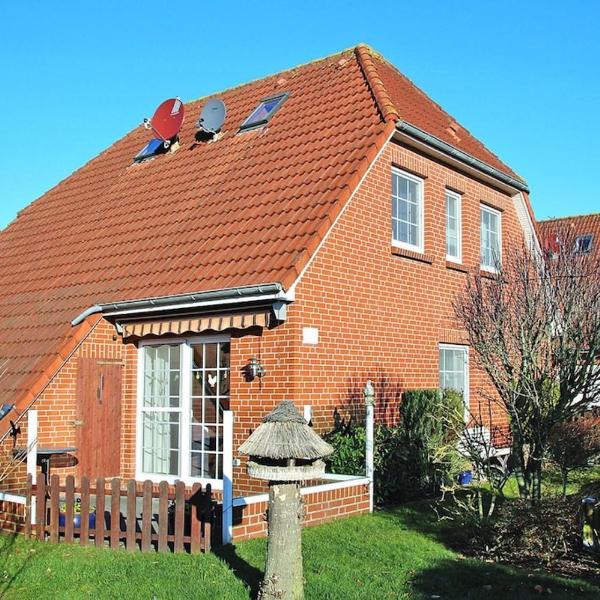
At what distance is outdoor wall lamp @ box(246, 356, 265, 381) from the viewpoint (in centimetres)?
1084

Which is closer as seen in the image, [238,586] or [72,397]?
[238,586]

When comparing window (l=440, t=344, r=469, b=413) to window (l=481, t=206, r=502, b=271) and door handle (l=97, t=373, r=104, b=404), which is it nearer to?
window (l=481, t=206, r=502, b=271)

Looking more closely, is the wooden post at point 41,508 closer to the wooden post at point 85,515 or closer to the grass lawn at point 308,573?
the grass lawn at point 308,573

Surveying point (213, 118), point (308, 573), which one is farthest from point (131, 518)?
point (213, 118)

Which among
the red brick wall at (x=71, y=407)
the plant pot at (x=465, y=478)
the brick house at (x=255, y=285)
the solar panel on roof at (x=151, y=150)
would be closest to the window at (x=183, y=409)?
the brick house at (x=255, y=285)

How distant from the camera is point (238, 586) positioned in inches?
278

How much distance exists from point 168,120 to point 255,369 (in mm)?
8016

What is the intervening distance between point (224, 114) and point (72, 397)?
6.91 m

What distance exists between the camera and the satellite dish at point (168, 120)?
54.7 ft

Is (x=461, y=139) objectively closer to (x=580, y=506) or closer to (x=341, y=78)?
(x=341, y=78)

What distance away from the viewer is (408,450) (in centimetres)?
1195

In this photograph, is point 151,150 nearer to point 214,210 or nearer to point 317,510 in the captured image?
point 214,210

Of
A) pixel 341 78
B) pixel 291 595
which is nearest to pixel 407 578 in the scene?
pixel 291 595

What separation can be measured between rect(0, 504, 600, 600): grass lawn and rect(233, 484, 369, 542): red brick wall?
230 mm
